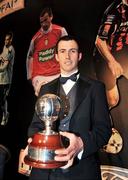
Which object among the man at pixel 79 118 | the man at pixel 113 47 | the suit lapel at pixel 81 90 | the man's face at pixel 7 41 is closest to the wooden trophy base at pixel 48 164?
the man at pixel 79 118

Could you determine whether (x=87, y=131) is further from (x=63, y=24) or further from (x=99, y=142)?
(x=63, y=24)

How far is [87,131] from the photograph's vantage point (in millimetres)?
1215

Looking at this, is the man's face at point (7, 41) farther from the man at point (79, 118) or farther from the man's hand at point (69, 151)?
the man's hand at point (69, 151)

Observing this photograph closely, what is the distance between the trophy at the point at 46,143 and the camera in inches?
40.2

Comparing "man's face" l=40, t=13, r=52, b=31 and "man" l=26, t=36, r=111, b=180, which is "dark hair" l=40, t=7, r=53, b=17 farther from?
"man" l=26, t=36, r=111, b=180

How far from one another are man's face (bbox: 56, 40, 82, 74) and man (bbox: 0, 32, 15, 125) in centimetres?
138

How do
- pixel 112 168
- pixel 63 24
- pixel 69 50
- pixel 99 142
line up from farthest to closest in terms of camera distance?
1. pixel 63 24
2. pixel 112 168
3. pixel 69 50
4. pixel 99 142

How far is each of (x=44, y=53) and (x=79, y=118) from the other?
1231mm

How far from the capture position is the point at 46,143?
3.43 feet

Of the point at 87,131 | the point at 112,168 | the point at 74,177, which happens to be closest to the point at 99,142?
the point at 87,131

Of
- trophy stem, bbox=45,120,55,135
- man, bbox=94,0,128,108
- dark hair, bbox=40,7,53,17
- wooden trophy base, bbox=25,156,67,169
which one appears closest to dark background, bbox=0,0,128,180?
dark hair, bbox=40,7,53,17

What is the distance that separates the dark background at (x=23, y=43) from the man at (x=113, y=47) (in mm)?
162

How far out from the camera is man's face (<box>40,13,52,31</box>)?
235 centimetres

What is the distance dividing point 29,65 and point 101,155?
3.26ft
